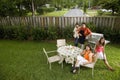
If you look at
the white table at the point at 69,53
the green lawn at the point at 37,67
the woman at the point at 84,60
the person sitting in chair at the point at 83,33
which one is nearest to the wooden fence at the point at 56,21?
the green lawn at the point at 37,67

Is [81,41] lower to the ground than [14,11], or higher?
lower

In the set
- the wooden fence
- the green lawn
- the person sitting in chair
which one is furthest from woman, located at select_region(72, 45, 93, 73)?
the wooden fence

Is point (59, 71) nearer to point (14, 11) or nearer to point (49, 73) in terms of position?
point (49, 73)

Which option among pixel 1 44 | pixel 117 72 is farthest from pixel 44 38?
pixel 117 72

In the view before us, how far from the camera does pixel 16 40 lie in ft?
31.0

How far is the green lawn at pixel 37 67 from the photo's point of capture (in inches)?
195

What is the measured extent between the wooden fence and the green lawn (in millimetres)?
1548

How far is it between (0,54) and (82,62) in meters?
4.35

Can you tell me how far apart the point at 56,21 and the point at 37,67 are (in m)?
4.36

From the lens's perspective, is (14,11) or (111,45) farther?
(14,11)

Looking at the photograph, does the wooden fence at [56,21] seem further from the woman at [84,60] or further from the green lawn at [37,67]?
the woman at [84,60]

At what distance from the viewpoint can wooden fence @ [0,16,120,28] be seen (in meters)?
8.61

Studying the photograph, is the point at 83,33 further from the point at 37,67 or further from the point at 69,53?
the point at 37,67

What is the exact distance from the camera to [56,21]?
9.29 m
